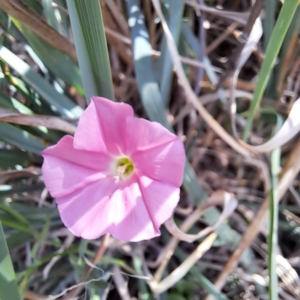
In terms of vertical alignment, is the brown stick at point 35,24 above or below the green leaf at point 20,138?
above

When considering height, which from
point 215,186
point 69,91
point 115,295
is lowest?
point 115,295

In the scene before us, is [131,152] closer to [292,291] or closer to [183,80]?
[183,80]

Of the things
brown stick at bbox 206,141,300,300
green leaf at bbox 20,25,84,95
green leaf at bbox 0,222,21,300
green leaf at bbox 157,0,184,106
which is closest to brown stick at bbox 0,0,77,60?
green leaf at bbox 20,25,84,95

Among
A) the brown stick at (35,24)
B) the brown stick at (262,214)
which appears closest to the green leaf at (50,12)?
the brown stick at (35,24)

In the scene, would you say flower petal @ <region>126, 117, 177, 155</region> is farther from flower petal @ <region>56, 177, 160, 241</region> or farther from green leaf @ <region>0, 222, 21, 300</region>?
green leaf @ <region>0, 222, 21, 300</region>

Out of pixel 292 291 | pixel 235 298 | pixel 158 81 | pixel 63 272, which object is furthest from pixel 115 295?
pixel 158 81

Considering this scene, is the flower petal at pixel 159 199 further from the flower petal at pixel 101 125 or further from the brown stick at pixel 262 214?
the brown stick at pixel 262 214

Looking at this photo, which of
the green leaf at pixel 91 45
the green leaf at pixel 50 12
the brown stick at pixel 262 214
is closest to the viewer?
the green leaf at pixel 91 45
